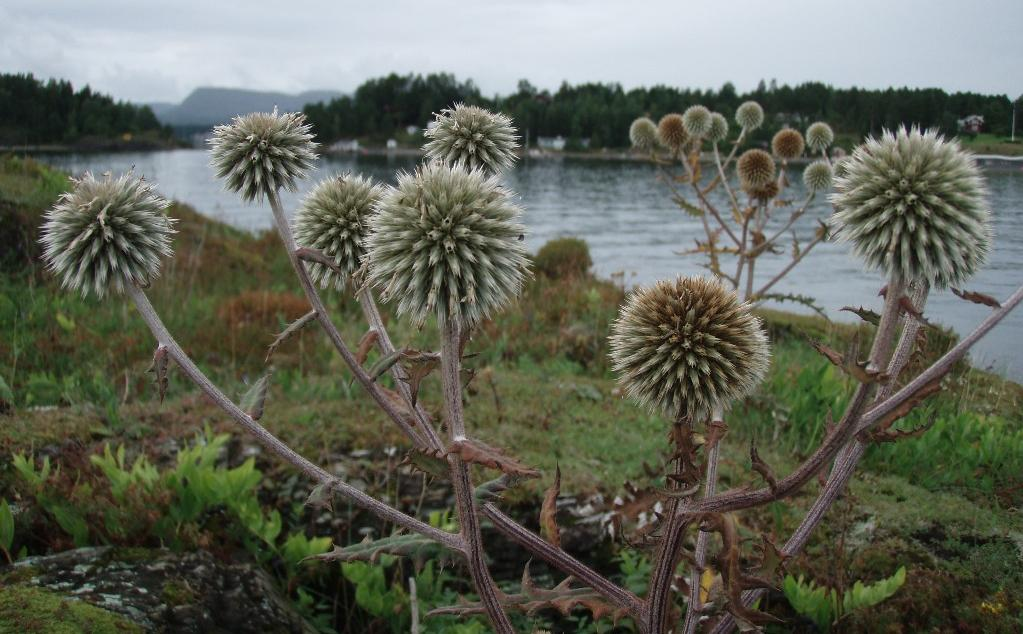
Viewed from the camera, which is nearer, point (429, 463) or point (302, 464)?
point (429, 463)

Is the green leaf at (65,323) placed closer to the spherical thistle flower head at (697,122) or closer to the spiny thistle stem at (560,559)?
the spiny thistle stem at (560,559)

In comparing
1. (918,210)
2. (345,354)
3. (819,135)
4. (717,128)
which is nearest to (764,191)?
(819,135)

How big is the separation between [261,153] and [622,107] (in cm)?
1336

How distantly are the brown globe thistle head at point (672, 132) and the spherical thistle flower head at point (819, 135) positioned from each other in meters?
1.15

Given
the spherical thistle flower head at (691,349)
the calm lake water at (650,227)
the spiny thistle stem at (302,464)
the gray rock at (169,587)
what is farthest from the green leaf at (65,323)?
the spherical thistle flower head at (691,349)

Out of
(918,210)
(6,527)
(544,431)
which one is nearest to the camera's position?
(918,210)

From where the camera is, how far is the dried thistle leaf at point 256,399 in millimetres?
2090

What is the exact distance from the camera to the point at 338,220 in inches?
97.3

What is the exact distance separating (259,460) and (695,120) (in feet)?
17.3

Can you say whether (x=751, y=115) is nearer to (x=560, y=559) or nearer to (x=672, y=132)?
(x=672, y=132)

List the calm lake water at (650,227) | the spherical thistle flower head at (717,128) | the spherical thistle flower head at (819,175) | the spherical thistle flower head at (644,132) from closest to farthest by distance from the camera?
the calm lake water at (650,227), the spherical thistle flower head at (819,175), the spherical thistle flower head at (644,132), the spherical thistle flower head at (717,128)

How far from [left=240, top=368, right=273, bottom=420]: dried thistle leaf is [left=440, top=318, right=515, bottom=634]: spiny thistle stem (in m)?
0.59

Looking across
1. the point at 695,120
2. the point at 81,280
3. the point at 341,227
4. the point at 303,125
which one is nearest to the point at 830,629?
the point at 341,227

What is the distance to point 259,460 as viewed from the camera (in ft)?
13.6
